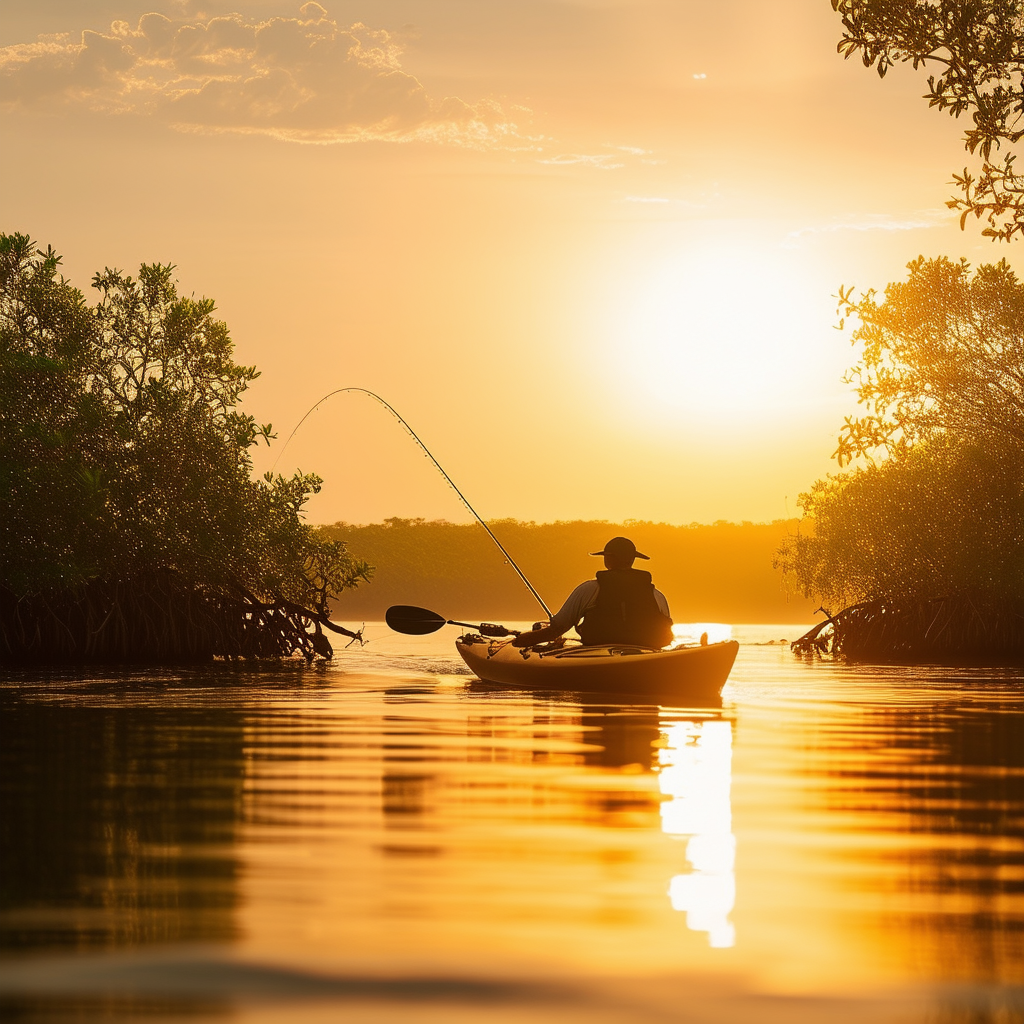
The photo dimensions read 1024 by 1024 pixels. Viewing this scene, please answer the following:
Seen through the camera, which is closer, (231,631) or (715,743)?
(715,743)

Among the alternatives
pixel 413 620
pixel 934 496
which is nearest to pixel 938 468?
pixel 934 496

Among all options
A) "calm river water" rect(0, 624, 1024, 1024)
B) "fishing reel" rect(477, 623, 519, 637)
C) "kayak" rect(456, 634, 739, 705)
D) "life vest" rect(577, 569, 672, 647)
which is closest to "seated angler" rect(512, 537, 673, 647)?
"life vest" rect(577, 569, 672, 647)

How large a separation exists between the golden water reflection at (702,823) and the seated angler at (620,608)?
431cm

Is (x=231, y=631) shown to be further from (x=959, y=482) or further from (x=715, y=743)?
(x=715, y=743)

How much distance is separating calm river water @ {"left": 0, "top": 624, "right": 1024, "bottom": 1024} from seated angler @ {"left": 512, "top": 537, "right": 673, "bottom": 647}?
4.61m

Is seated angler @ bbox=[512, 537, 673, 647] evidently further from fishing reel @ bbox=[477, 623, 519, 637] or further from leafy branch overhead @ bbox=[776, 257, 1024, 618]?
leafy branch overhead @ bbox=[776, 257, 1024, 618]

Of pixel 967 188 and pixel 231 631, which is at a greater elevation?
pixel 967 188

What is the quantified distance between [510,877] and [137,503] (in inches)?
939

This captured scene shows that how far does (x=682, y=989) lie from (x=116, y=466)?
25.7m

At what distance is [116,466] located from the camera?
28.4m

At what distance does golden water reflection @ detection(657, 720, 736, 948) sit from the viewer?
5.02m

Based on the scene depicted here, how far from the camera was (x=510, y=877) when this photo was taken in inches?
221

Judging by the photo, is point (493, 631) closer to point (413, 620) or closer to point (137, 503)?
point (413, 620)

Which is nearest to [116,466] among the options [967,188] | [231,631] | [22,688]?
[231,631]
